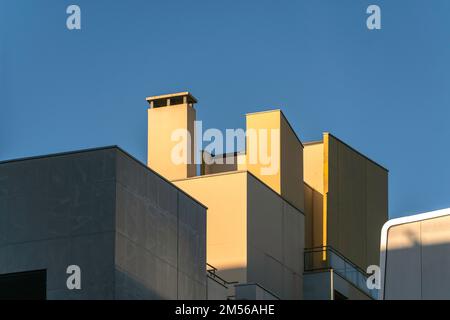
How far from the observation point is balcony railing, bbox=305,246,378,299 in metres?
53.8

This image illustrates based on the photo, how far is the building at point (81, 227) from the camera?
111ft

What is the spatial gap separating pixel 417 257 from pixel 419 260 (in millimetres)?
120

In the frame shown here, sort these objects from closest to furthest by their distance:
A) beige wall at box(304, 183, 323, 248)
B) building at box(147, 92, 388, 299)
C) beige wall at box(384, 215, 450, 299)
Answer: beige wall at box(384, 215, 450, 299) → building at box(147, 92, 388, 299) → beige wall at box(304, 183, 323, 248)

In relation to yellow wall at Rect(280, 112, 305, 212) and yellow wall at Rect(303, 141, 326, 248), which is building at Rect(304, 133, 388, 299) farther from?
yellow wall at Rect(280, 112, 305, 212)

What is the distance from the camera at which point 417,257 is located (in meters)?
33.3

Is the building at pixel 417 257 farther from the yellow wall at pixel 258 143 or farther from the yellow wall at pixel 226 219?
the yellow wall at pixel 258 143

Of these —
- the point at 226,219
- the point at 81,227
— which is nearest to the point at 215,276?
the point at 226,219

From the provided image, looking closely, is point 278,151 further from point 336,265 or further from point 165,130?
point 336,265

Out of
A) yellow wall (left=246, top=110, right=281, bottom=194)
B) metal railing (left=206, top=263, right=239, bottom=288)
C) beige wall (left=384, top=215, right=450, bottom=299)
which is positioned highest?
yellow wall (left=246, top=110, right=281, bottom=194)

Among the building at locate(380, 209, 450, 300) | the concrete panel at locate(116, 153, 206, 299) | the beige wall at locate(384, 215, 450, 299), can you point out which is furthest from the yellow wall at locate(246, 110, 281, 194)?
the beige wall at locate(384, 215, 450, 299)

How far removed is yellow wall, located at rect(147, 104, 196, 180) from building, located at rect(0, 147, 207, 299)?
15.7 meters

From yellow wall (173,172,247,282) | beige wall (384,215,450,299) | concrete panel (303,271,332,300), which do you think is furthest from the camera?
concrete panel (303,271,332,300)

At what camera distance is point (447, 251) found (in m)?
32.7
